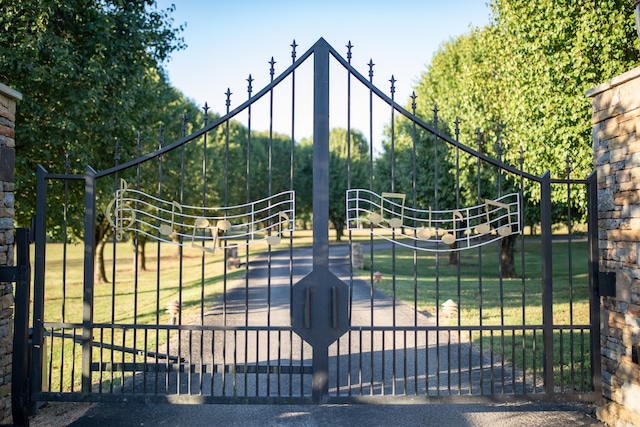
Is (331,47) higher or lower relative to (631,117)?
higher

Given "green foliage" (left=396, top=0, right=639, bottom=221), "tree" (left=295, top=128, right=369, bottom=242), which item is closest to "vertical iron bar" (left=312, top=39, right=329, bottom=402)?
"green foliage" (left=396, top=0, right=639, bottom=221)

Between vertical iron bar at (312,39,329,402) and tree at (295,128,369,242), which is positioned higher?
tree at (295,128,369,242)

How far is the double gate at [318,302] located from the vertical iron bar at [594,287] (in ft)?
0.07

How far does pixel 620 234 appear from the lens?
5.05 metres

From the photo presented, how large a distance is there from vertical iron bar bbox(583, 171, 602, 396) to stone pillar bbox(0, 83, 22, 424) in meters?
5.99

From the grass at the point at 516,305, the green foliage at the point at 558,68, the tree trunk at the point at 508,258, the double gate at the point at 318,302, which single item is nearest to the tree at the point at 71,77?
the double gate at the point at 318,302

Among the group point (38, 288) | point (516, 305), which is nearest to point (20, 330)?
point (38, 288)

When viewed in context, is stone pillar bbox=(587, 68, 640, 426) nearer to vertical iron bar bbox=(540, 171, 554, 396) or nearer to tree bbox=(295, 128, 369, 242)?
vertical iron bar bbox=(540, 171, 554, 396)

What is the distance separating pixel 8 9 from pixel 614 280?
393 inches

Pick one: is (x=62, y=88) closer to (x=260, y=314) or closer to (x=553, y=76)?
(x=260, y=314)

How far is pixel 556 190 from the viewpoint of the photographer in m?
11.1

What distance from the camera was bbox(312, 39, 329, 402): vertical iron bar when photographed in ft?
16.7

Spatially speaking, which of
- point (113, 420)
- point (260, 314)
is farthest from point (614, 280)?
point (260, 314)

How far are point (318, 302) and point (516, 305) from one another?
379 inches
